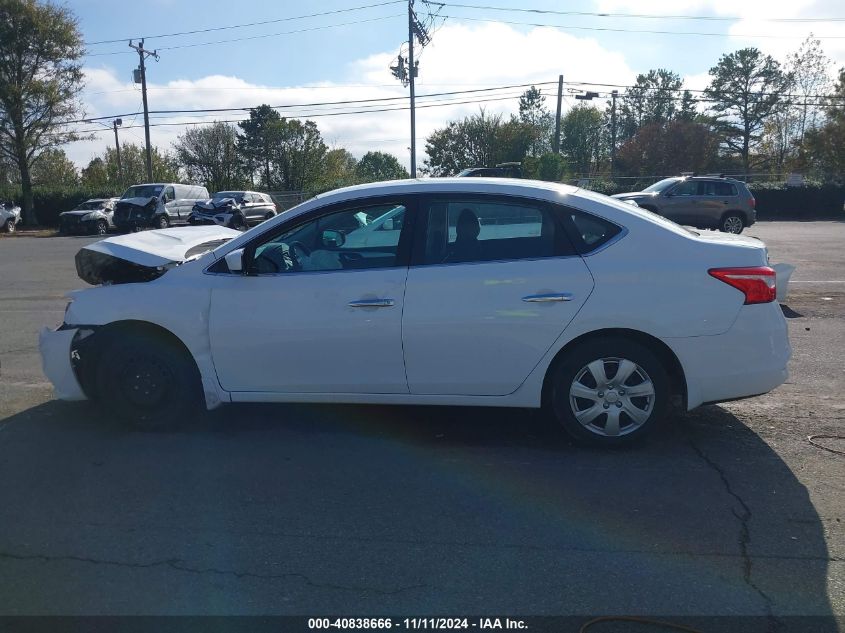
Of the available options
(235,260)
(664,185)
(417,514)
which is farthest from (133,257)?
(664,185)

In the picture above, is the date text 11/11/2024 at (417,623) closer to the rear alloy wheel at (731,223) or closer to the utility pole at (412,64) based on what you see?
the rear alloy wheel at (731,223)

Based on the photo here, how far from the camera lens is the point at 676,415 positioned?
559 cm

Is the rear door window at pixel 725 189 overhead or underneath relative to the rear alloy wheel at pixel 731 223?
overhead

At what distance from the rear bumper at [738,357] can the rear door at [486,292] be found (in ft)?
2.52

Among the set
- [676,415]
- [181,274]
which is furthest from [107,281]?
[676,415]

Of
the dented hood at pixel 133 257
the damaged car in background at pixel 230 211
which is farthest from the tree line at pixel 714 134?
the dented hood at pixel 133 257

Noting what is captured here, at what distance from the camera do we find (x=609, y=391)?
4711mm

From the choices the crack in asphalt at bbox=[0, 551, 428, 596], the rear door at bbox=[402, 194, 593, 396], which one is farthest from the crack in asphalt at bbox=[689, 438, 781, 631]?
the crack in asphalt at bbox=[0, 551, 428, 596]

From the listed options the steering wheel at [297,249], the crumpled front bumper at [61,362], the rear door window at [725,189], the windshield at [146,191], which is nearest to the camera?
the steering wheel at [297,249]

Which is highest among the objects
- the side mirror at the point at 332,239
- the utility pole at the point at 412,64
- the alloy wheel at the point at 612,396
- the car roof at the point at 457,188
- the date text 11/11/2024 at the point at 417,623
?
the utility pole at the point at 412,64

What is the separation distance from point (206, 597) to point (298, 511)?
33.6 inches

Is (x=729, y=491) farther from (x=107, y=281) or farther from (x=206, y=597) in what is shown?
(x=107, y=281)

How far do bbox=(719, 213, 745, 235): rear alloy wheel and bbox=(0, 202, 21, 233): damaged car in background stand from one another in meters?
30.5

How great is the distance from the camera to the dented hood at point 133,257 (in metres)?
5.43
